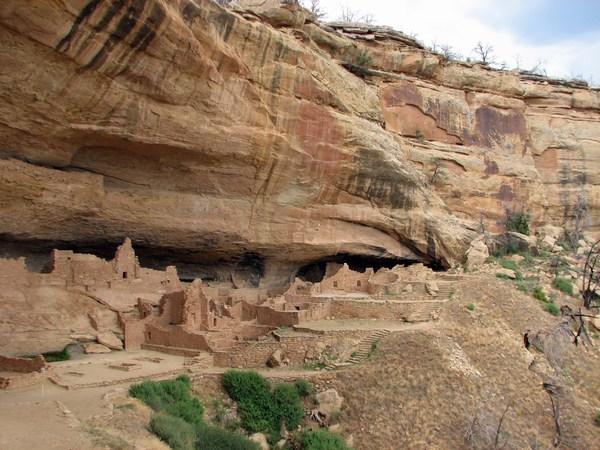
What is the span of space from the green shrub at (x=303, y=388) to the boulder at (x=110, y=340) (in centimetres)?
500

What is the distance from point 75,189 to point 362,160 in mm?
10163

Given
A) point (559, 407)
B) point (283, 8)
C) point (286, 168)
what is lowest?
point (559, 407)

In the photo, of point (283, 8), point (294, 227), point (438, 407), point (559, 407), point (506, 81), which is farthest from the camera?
point (506, 81)

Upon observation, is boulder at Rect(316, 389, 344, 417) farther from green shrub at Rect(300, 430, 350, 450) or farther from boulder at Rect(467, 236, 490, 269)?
boulder at Rect(467, 236, 490, 269)

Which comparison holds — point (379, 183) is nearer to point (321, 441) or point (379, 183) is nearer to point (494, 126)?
point (494, 126)

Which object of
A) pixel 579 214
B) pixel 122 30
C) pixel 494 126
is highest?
pixel 494 126

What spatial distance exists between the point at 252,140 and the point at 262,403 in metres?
8.30

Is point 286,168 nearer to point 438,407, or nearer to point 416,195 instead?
point 416,195

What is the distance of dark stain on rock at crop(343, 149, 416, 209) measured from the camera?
24797 millimetres

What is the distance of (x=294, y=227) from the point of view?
24297mm

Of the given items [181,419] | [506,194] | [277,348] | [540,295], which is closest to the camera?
[181,419]

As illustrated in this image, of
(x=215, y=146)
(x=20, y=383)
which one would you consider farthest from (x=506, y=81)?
(x=20, y=383)

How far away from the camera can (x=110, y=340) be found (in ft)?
59.5

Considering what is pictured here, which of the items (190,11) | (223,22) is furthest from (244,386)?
(223,22)
